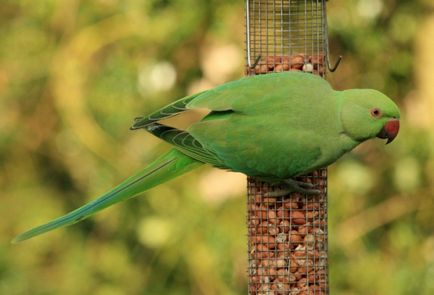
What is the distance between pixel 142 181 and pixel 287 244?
88 cm

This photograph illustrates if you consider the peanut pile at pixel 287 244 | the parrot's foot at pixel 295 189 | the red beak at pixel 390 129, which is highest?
the red beak at pixel 390 129

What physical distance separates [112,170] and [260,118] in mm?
3025

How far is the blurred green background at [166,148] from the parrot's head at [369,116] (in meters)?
2.13

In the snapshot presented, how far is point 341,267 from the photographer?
7.52 metres

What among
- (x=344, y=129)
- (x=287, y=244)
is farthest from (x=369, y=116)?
(x=287, y=244)

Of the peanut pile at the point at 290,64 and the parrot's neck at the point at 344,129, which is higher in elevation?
the peanut pile at the point at 290,64

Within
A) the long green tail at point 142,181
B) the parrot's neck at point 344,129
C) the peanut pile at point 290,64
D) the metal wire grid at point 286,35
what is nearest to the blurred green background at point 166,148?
the metal wire grid at point 286,35

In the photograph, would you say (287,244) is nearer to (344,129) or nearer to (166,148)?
(344,129)

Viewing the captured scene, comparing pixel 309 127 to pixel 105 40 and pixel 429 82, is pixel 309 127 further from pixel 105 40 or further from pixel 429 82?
pixel 105 40

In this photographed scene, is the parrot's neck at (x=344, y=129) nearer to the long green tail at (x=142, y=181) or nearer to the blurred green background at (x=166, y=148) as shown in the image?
the long green tail at (x=142, y=181)

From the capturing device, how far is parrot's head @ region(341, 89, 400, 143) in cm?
540

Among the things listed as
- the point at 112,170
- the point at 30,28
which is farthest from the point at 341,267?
the point at 30,28

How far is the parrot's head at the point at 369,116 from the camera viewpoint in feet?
17.7

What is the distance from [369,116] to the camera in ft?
17.7
